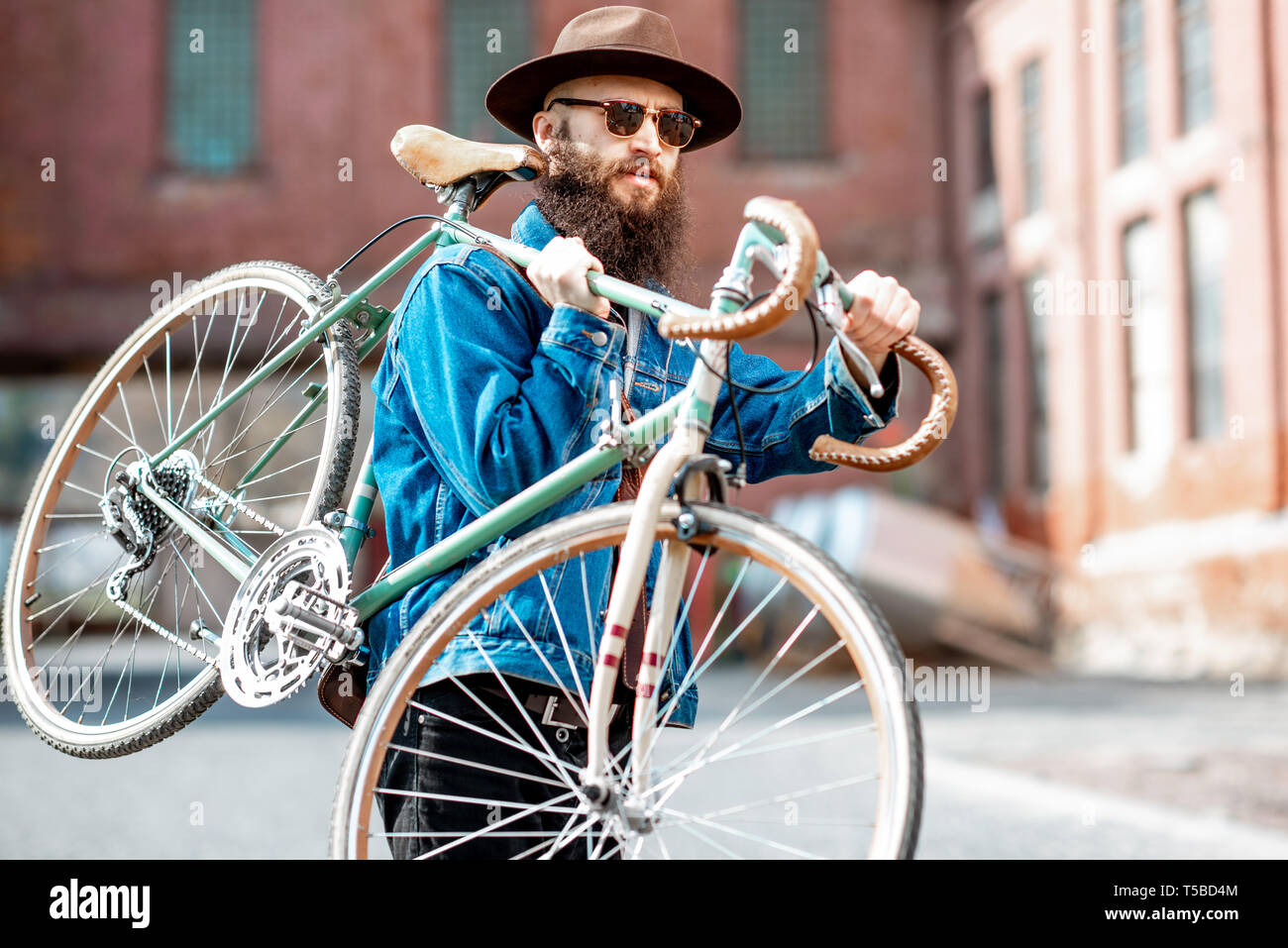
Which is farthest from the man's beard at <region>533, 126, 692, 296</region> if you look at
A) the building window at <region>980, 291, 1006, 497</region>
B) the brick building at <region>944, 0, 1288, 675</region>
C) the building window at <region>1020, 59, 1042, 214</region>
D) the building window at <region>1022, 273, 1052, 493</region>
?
the building window at <region>980, 291, 1006, 497</region>

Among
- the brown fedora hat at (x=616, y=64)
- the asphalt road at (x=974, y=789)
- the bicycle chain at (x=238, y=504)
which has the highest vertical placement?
the brown fedora hat at (x=616, y=64)

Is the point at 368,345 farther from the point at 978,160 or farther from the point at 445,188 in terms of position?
the point at 978,160

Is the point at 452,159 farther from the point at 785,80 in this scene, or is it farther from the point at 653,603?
the point at 785,80

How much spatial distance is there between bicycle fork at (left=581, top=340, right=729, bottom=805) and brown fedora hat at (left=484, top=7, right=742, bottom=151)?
0.72 metres

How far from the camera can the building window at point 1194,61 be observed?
19.2m

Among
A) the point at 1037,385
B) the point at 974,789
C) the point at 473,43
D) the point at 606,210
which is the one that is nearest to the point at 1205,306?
the point at 1037,385

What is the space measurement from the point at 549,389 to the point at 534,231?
49 cm

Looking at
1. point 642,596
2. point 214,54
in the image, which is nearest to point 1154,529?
point 214,54

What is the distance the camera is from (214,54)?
89.7ft

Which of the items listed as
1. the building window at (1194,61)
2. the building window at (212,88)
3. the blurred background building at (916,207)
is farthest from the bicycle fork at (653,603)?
the building window at (212,88)

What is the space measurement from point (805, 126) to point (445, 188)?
82.1 feet

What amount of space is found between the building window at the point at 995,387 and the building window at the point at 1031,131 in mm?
1781

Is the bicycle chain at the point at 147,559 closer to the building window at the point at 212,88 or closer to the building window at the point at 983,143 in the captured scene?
the building window at the point at 983,143

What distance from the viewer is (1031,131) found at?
23828mm
